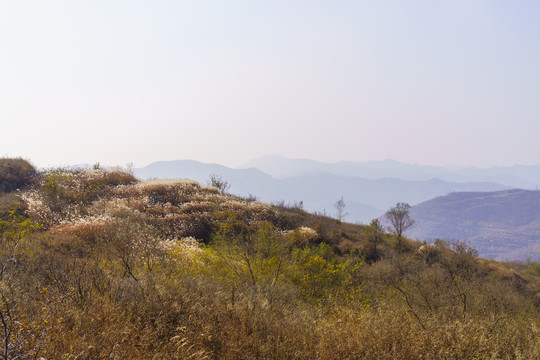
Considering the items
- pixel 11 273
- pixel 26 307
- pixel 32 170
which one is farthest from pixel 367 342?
pixel 32 170

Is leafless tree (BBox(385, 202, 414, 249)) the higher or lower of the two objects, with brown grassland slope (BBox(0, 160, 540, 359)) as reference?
lower

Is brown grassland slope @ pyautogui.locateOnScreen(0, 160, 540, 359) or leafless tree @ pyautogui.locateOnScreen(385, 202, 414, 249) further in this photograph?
leafless tree @ pyautogui.locateOnScreen(385, 202, 414, 249)

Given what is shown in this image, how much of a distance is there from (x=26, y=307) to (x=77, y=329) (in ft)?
5.33

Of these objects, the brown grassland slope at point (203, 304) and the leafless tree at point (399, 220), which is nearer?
the brown grassland slope at point (203, 304)

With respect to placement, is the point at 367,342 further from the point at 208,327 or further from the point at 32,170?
the point at 32,170

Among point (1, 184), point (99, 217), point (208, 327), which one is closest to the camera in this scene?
point (208, 327)

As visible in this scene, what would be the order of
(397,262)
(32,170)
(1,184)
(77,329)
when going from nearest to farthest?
(77,329), (397,262), (1,184), (32,170)

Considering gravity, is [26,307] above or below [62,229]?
above

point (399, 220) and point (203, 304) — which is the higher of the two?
point (203, 304)

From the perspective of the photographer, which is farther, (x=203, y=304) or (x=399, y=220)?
(x=399, y=220)

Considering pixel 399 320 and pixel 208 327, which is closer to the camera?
pixel 208 327

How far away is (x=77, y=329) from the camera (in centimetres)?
496

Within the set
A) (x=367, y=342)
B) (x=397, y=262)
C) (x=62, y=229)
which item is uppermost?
(x=367, y=342)

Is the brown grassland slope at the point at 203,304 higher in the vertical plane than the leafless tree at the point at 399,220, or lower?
higher
